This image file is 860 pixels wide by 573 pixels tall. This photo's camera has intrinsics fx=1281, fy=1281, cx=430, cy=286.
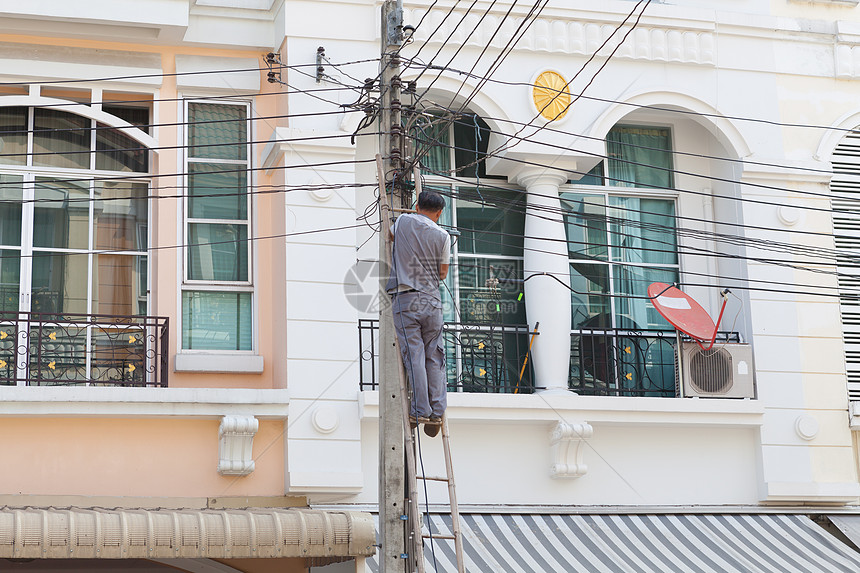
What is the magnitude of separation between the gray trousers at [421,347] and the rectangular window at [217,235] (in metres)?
3.57

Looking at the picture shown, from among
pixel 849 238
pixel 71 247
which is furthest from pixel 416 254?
pixel 849 238

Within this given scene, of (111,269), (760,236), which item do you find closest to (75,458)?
(111,269)

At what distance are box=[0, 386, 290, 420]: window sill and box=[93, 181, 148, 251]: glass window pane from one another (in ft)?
6.48

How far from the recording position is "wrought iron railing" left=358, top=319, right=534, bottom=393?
40.5 ft

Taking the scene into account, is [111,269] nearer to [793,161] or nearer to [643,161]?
[643,161]

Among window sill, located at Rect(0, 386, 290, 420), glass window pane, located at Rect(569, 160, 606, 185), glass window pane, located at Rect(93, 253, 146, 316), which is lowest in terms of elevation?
window sill, located at Rect(0, 386, 290, 420)

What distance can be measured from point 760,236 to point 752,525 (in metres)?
2.86

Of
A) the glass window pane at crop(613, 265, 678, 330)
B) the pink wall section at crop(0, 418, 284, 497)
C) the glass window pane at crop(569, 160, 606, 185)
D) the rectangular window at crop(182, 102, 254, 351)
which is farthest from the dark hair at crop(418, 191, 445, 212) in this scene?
the glass window pane at crop(569, 160, 606, 185)

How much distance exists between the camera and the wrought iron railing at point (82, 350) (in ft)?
37.6

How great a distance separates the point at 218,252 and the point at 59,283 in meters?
1.51

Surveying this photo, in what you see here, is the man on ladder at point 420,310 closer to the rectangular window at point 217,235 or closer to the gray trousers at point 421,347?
the gray trousers at point 421,347

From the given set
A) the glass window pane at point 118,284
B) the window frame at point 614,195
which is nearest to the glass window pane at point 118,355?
the glass window pane at point 118,284

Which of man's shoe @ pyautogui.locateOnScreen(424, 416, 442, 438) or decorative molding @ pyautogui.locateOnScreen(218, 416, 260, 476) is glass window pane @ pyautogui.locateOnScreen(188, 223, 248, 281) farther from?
man's shoe @ pyautogui.locateOnScreen(424, 416, 442, 438)

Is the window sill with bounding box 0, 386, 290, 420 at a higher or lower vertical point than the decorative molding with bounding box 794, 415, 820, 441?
higher
